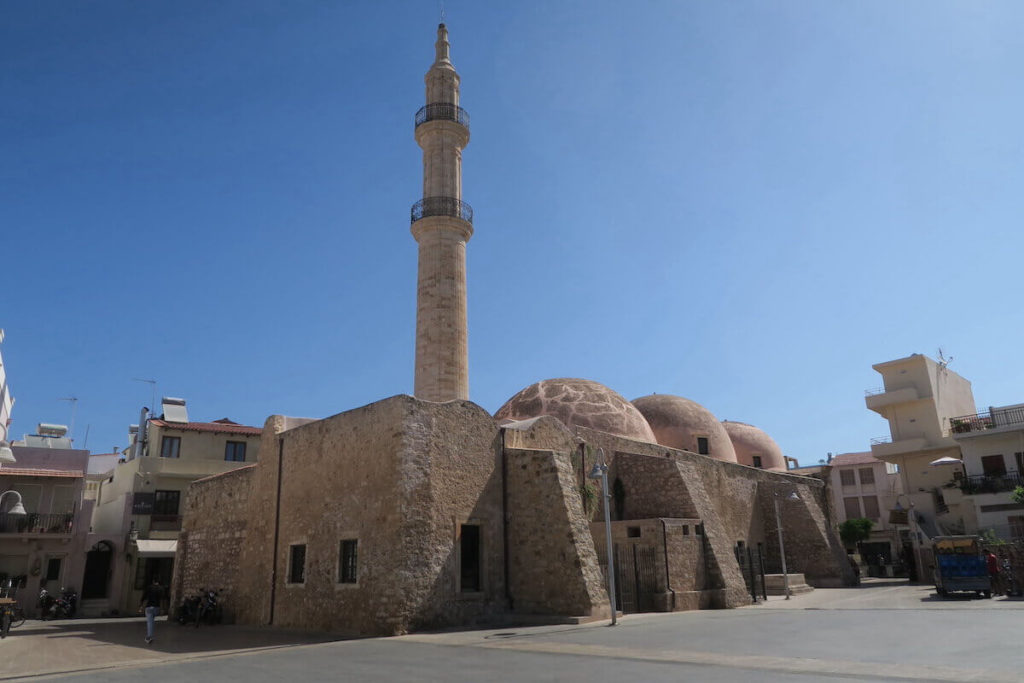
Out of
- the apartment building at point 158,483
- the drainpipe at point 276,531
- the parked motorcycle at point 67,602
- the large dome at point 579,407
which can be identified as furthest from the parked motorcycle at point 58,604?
the large dome at point 579,407

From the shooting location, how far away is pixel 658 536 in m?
16.8

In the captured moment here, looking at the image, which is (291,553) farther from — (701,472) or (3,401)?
(701,472)

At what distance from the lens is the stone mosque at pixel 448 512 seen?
13578 mm

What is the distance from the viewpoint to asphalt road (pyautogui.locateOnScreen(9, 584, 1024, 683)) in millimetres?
7328

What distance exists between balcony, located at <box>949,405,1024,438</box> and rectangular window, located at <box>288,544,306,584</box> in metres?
25.5

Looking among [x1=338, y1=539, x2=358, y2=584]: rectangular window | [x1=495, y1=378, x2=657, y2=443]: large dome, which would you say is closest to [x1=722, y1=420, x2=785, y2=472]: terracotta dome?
[x1=495, y1=378, x2=657, y2=443]: large dome

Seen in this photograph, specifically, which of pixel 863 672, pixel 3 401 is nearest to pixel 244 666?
pixel 863 672

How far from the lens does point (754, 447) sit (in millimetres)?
32594

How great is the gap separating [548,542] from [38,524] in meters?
17.7

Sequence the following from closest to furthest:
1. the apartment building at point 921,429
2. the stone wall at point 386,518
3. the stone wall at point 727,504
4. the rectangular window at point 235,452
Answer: the stone wall at point 386,518, the stone wall at point 727,504, the rectangular window at point 235,452, the apartment building at point 921,429

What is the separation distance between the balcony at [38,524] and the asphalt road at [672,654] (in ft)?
48.2

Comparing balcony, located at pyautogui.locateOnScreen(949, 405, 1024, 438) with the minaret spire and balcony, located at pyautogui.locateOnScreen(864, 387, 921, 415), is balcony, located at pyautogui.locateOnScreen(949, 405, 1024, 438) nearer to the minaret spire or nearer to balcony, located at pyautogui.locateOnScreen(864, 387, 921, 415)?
balcony, located at pyautogui.locateOnScreen(864, 387, 921, 415)

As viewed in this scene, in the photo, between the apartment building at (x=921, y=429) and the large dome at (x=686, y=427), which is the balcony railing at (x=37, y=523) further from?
the apartment building at (x=921, y=429)

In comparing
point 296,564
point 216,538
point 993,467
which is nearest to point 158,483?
point 216,538
